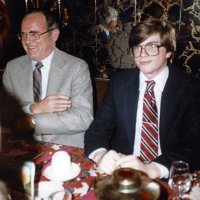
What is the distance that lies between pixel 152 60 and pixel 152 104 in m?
0.35

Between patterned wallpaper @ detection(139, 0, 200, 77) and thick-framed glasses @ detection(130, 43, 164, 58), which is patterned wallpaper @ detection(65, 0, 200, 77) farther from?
thick-framed glasses @ detection(130, 43, 164, 58)

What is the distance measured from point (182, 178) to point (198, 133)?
70 centimetres

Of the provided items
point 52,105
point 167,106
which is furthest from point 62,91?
point 167,106

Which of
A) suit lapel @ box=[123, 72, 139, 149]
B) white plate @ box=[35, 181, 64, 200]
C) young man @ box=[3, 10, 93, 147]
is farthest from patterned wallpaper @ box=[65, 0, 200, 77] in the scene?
white plate @ box=[35, 181, 64, 200]

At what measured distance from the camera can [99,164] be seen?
187 centimetres

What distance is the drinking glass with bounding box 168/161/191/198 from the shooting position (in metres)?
1.57

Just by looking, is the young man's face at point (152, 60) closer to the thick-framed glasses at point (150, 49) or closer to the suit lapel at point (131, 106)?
the thick-framed glasses at point (150, 49)

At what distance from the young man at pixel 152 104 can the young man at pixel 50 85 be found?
37 cm

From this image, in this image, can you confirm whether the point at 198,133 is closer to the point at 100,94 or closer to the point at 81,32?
the point at 100,94

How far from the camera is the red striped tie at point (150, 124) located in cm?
240

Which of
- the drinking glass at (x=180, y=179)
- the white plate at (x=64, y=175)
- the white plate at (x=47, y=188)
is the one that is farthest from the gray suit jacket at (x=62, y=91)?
the drinking glass at (x=180, y=179)

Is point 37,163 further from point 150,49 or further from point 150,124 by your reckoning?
point 150,49

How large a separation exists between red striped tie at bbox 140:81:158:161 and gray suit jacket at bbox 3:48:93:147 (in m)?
0.61

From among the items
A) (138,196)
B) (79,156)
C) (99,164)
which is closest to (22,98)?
(79,156)
